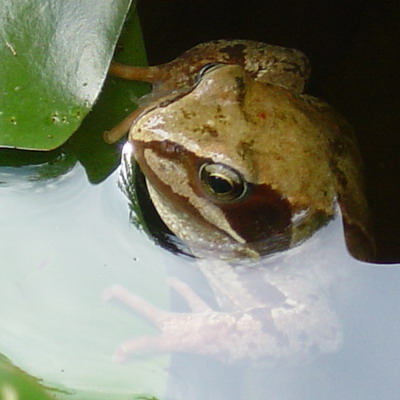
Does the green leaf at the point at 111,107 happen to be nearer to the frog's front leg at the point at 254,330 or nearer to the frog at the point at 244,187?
the frog at the point at 244,187

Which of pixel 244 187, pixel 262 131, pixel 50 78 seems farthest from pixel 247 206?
pixel 50 78

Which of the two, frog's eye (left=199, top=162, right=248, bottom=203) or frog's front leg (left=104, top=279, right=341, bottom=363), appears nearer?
frog's eye (left=199, top=162, right=248, bottom=203)

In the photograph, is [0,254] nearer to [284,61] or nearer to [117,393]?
[117,393]

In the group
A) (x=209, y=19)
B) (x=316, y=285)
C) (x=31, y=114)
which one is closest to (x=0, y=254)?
(x=31, y=114)

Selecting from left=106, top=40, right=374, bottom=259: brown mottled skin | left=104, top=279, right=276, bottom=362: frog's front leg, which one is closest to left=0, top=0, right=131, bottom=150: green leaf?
left=106, top=40, right=374, bottom=259: brown mottled skin

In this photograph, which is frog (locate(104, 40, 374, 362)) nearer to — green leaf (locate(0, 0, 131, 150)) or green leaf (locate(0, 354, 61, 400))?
green leaf (locate(0, 0, 131, 150))

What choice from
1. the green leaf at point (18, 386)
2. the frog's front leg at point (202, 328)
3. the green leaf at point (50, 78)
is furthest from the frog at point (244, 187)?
the green leaf at point (18, 386)

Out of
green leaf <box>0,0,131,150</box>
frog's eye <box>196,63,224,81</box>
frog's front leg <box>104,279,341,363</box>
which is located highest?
green leaf <box>0,0,131,150</box>
